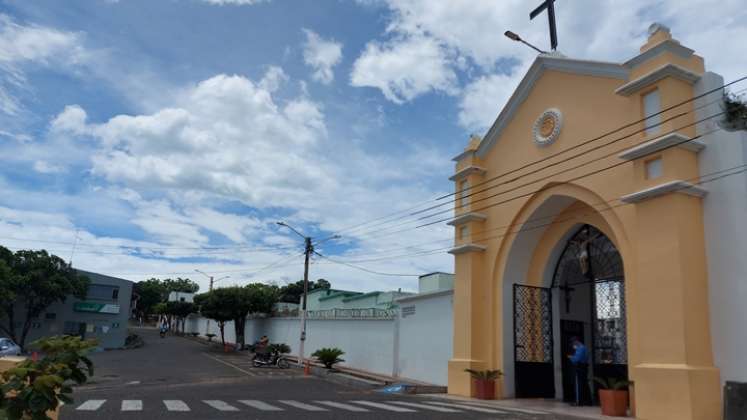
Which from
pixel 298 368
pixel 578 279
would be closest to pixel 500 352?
pixel 578 279

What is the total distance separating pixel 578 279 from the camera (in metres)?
17.4

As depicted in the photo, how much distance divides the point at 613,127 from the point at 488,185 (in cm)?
477

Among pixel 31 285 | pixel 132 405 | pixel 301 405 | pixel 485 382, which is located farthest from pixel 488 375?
pixel 31 285

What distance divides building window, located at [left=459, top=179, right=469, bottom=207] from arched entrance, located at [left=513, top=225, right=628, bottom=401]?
Result: 3.13 metres

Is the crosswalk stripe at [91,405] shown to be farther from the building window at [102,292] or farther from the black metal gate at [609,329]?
the building window at [102,292]

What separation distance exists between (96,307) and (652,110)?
42.9 meters

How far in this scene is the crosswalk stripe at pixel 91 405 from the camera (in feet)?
35.7

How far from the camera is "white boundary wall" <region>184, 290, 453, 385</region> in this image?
800 inches

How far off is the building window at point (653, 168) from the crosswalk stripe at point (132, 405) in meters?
10.9

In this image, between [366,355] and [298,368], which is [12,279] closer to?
[298,368]

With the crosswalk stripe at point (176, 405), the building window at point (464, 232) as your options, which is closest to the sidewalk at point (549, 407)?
the building window at point (464, 232)

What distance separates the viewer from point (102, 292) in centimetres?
4641

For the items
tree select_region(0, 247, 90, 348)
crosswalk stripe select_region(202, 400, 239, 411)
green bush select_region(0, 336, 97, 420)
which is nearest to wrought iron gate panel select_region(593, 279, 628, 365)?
crosswalk stripe select_region(202, 400, 239, 411)

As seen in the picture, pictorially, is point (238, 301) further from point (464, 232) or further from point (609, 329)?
point (609, 329)
